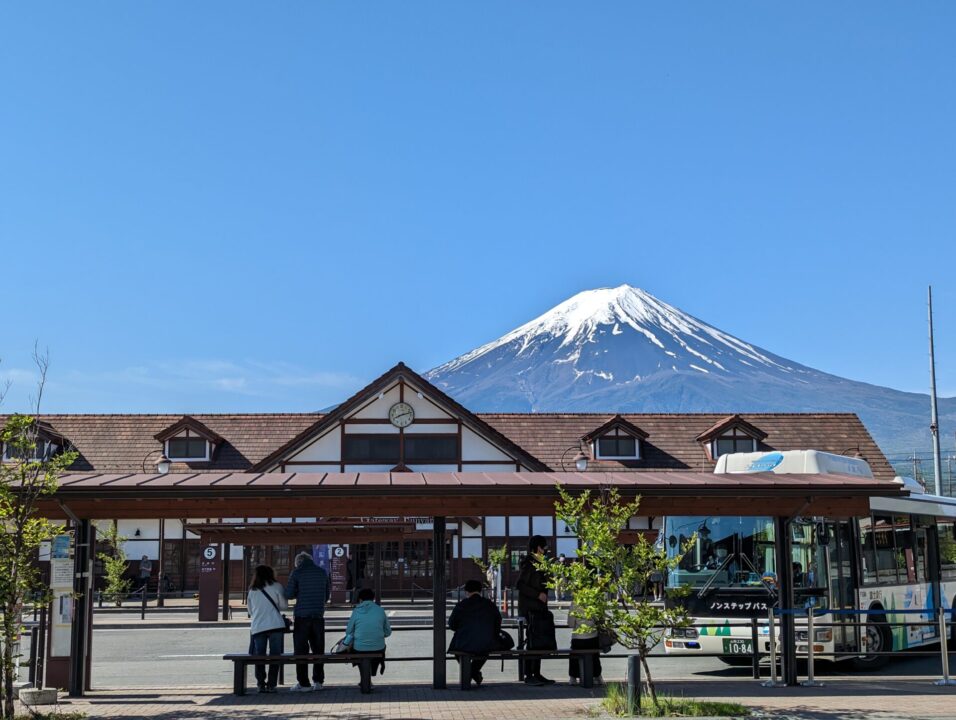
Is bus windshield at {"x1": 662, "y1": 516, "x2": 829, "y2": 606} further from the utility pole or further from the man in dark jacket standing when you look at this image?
the utility pole

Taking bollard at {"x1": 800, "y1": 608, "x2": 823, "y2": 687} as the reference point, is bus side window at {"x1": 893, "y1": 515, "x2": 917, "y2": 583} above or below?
above

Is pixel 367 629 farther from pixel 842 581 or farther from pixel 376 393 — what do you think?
pixel 376 393

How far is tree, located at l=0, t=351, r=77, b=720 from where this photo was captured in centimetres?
1061

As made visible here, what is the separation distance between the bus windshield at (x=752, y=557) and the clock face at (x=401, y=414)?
2335cm

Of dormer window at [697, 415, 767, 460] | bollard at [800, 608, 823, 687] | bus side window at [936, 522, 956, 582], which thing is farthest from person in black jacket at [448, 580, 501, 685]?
dormer window at [697, 415, 767, 460]

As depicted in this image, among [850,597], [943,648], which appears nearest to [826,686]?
[943,648]

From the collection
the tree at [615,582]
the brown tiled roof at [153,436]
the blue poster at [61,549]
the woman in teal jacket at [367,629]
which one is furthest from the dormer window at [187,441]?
the tree at [615,582]

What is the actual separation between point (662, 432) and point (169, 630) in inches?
922

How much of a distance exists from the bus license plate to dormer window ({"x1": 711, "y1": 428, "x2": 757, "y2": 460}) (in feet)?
89.8

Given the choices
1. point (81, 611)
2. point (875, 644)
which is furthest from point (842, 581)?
point (81, 611)

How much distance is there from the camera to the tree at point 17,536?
1061cm

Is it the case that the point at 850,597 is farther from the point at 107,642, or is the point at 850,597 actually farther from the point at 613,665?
the point at 107,642

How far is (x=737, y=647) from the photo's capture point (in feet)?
51.3

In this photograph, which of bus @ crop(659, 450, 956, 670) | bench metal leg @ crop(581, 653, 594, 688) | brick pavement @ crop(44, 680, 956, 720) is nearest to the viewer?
brick pavement @ crop(44, 680, 956, 720)
